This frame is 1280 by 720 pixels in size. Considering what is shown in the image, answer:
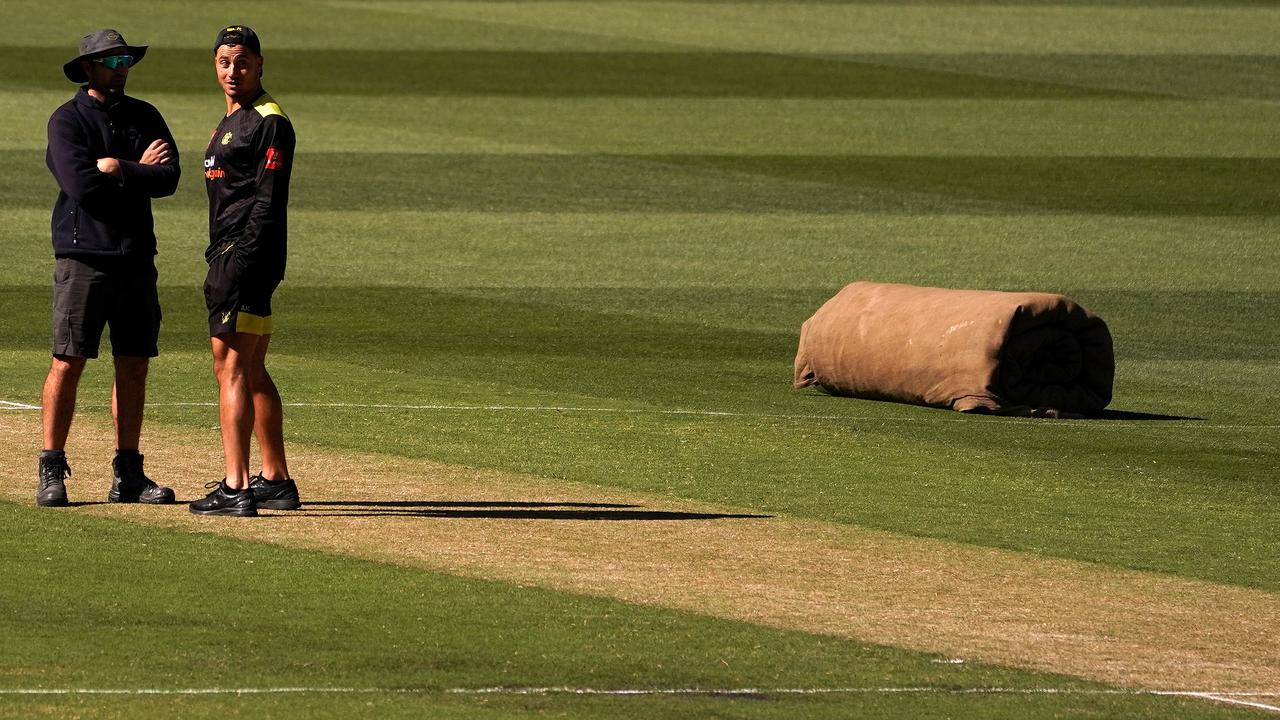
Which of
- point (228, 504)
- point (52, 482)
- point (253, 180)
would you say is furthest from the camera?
point (52, 482)

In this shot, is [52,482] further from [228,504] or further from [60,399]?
[228,504]

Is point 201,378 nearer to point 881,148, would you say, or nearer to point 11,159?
point 11,159

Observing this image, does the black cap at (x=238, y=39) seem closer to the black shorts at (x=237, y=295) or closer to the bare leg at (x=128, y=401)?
the black shorts at (x=237, y=295)

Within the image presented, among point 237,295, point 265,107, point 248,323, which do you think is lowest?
point 248,323

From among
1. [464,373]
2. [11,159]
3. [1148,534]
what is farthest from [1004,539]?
[11,159]

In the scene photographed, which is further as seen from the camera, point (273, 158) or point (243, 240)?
point (243, 240)

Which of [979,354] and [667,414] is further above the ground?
[979,354]

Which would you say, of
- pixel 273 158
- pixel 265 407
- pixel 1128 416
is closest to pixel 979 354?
pixel 1128 416

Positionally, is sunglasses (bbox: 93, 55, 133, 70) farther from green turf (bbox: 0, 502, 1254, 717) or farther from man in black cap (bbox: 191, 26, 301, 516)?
green turf (bbox: 0, 502, 1254, 717)

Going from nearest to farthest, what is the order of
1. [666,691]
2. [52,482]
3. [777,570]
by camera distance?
[666,691] < [777,570] < [52,482]

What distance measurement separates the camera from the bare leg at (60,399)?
1237 centimetres

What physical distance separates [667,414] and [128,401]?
522cm

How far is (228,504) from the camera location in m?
12.3

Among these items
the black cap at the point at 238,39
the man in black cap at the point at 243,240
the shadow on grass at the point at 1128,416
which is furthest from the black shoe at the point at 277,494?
the shadow on grass at the point at 1128,416
